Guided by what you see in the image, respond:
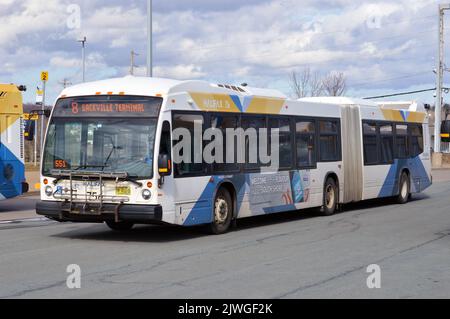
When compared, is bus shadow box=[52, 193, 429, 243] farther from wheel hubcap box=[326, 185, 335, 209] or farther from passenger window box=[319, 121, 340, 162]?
passenger window box=[319, 121, 340, 162]

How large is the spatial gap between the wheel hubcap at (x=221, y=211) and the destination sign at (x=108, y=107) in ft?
8.08

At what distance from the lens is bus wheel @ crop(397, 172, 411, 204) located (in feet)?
77.0

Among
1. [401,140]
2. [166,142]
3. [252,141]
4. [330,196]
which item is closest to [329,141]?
[330,196]

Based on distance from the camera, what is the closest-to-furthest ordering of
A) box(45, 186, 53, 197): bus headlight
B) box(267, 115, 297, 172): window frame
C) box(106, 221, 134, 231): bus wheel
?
box(45, 186, 53, 197): bus headlight < box(106, 221, 134, 231): bus wheel < box(267, 115, 297, 172): window frame

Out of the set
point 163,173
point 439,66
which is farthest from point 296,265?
point 439,66

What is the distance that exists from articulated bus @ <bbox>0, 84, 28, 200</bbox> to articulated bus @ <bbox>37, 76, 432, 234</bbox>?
16.9 feet

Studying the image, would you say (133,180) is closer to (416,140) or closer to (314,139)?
(314,139)

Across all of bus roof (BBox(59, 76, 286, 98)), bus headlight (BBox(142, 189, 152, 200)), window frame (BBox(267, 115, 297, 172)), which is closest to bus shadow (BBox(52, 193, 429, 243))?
bus headlight (BBox(142, 189, 152, 200))

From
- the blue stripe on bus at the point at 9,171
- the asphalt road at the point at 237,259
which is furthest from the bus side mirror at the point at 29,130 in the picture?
the asphalt road at the point at 237,259

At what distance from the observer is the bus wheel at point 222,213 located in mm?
14797

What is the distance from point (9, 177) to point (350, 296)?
1297 centimetres

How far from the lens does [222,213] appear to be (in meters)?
15.0

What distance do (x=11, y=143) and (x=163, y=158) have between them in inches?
309

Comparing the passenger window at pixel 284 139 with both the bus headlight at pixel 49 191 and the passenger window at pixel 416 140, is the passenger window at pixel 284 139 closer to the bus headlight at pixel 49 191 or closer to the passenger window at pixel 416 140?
the bus headlight at pixel 49 191
